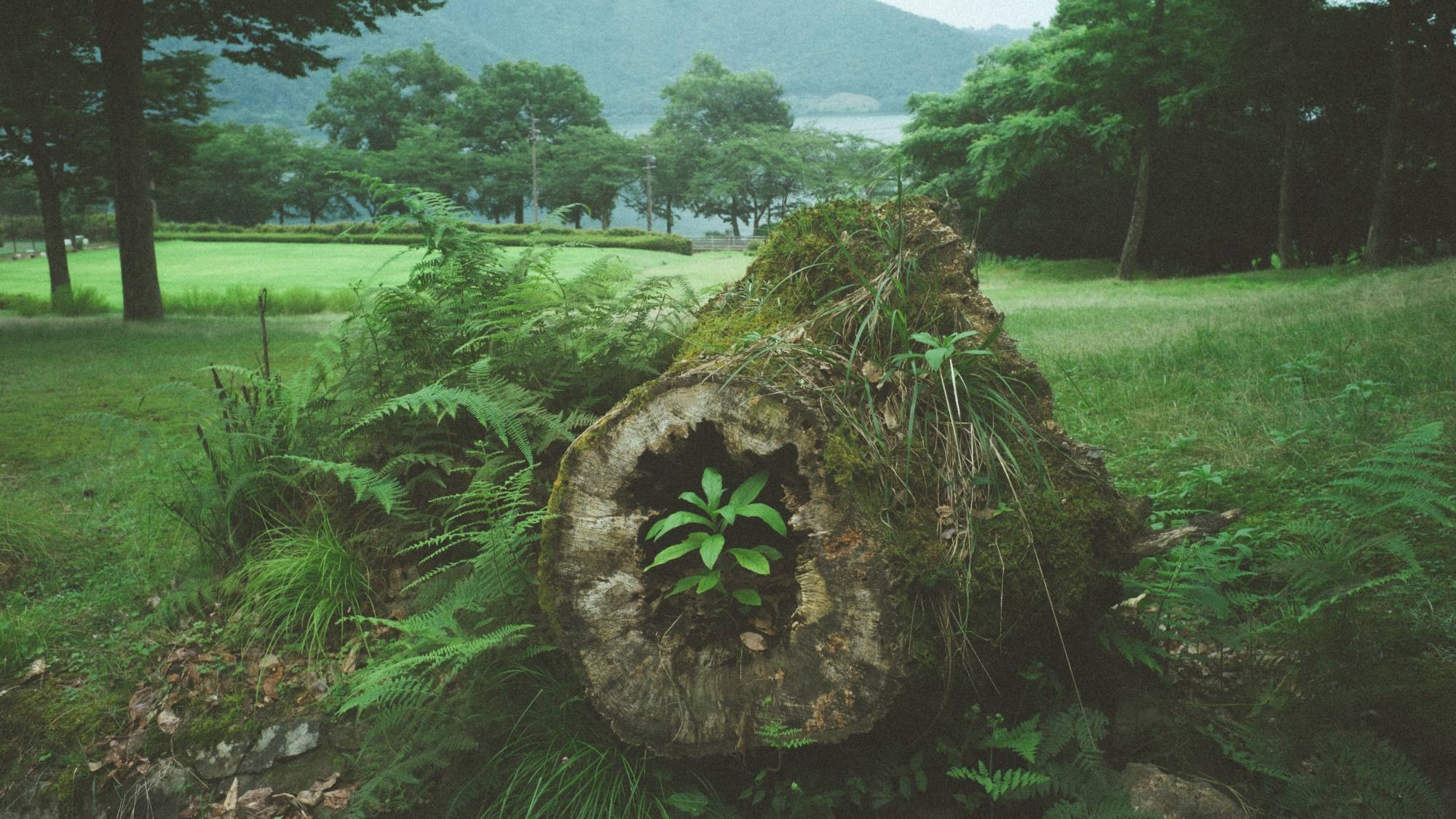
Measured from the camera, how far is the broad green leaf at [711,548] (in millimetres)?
2104

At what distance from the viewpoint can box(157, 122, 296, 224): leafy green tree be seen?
161ft

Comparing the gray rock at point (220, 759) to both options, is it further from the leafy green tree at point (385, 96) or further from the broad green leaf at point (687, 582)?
the leafy green tree at point (385, 96)

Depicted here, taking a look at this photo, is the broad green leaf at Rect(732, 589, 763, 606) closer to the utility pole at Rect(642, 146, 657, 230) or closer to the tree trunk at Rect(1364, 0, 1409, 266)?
the tree trunk at Rect(1364, 0, 1409, 266)

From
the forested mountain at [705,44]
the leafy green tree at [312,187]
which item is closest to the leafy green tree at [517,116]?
the forested mountain at [705,44]

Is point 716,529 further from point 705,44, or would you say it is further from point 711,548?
point 705,44

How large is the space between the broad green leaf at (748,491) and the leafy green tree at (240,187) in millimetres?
56865

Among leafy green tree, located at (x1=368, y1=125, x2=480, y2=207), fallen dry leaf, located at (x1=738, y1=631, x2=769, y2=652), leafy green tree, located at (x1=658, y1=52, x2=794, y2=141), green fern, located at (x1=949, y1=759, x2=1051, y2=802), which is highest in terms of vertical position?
leafy green tree, located at (x1=658, y1=52, x2=794, y2=141)

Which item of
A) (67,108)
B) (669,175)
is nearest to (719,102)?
(669,175)

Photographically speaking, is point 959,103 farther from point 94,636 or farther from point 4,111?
point 94,636

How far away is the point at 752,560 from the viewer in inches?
87.4

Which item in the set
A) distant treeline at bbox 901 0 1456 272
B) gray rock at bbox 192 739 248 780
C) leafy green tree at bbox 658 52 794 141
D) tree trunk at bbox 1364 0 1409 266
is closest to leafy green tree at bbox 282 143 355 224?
leafy green tree at bbox 658 52 794 141

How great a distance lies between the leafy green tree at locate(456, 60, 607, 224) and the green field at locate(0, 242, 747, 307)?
10.5 meters

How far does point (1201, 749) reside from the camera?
2252 mm

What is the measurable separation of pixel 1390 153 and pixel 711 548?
16163mm
